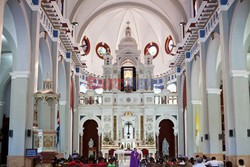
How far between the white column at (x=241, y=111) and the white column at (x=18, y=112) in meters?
8.23

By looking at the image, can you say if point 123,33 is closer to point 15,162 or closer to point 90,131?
point 90,131

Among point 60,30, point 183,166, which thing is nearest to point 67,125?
point 60,30

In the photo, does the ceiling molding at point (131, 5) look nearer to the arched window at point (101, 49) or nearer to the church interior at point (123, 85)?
the church interior at point (123, 85)

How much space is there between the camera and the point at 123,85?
33.0 metres

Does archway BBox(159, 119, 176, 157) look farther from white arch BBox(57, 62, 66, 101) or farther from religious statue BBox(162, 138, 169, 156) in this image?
white arch BBox(57, 62, 66, 101)

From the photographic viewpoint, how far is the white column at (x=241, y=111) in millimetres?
14117

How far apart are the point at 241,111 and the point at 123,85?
19.3m

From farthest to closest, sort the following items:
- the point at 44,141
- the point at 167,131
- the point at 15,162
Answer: the point at 167,131, the point at 44,141, the point at 15,162

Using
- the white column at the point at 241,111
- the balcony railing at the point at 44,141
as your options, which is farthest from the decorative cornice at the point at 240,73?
the balcony railing at the point at 44,141

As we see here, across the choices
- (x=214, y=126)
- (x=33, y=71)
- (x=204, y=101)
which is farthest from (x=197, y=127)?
(x=33, y=71)

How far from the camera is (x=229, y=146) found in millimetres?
14539

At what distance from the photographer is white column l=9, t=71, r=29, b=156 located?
46.2ft

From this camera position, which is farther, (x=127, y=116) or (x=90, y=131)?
(x=90, y=131)

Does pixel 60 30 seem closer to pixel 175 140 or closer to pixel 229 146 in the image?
pixel 229 146
